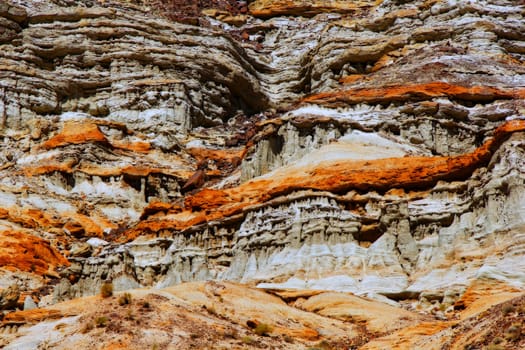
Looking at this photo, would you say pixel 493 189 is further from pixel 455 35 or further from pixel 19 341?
pixel 455 35

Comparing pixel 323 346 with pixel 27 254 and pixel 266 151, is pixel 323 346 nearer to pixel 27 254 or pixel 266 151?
pixel 27 254

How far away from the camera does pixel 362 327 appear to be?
3002 cm

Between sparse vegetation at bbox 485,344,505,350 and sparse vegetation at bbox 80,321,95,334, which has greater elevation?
sparse vegetation at bbox 485,344,505,350

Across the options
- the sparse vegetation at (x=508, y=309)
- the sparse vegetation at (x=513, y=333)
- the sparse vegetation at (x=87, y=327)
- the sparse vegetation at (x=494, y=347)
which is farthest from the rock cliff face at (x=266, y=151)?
the sparse vegetation at (x=87, y=327)

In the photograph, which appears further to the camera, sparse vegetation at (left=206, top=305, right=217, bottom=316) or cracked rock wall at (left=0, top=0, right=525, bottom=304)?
cracked rock wall at (left=0, top=0, right=525, bottom=304)

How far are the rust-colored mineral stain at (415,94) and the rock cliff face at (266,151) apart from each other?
0.15 meters

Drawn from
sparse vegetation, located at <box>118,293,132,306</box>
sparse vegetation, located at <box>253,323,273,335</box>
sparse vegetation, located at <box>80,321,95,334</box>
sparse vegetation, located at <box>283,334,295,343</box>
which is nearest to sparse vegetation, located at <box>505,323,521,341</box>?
sparse vegetation, located at <box>283,334,295,343</box>

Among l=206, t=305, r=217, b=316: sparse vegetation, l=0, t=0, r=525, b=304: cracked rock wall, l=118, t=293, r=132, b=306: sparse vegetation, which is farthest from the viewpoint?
l=0, t=0, r=525, b=304: cracked rock wall

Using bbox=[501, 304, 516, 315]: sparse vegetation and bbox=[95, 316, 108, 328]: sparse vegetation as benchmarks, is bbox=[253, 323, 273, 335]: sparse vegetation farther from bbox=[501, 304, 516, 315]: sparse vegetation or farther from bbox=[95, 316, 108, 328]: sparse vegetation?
bbox=[501, 304, 516, 315]: sparse vegetation

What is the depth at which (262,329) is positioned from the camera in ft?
87.9

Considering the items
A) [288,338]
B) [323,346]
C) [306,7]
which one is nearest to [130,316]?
[288,338]

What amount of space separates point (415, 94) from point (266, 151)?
38.3ft

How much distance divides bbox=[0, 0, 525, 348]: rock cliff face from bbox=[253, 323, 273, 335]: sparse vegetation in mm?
10486

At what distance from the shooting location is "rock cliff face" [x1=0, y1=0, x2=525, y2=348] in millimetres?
40656
